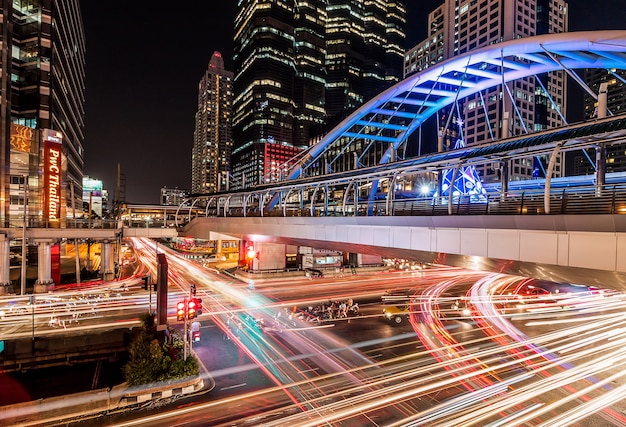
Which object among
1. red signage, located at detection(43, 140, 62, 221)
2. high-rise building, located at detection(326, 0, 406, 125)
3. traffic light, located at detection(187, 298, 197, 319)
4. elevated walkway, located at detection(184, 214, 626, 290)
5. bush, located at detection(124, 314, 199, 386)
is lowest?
bush, located at detection(124, 314, 199, 386)

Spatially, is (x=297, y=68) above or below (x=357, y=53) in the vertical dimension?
below

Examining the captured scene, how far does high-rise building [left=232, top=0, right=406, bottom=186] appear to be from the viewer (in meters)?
165

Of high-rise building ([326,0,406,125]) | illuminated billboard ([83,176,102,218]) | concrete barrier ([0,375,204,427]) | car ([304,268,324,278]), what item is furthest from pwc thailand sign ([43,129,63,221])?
high-rise building ([326,0,406,125])

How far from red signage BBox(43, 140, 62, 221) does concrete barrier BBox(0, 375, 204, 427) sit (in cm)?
3012

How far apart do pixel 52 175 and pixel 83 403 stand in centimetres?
3512

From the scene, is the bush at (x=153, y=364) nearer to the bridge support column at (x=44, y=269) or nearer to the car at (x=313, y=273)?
the bridge support column at (x=44, y=269)

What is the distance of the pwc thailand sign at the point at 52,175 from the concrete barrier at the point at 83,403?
30.1m

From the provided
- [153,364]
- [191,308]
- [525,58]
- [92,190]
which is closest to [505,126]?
[525,58]

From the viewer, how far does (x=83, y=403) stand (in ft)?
41.2

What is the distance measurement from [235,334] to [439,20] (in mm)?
146950

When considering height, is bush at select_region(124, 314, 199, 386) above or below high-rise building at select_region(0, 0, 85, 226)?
below

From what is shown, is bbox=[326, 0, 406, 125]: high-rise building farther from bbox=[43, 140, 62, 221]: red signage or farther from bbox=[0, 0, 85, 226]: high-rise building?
bbox=[43, 140, 62, 221]: red signage

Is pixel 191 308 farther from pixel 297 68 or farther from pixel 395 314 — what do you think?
pixel 297 68

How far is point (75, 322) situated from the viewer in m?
23.1
